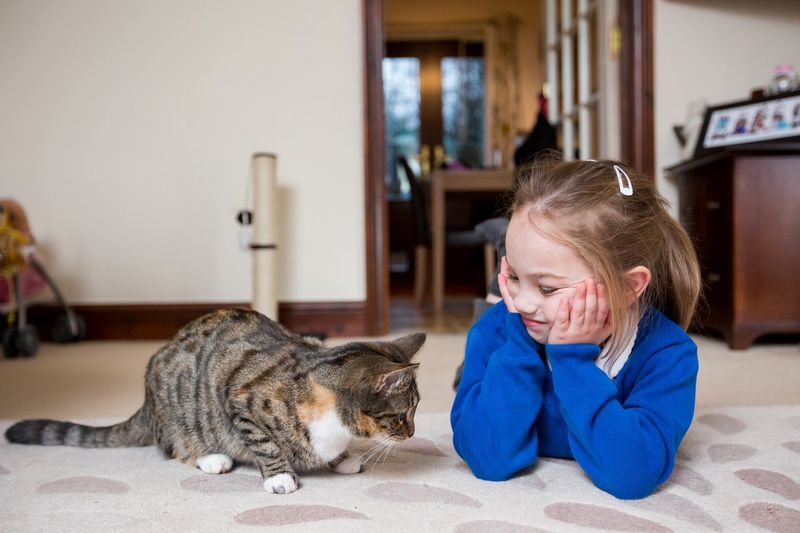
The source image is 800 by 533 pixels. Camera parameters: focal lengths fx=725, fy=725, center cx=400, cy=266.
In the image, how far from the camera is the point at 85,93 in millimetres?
3213

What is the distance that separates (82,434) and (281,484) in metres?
0.51

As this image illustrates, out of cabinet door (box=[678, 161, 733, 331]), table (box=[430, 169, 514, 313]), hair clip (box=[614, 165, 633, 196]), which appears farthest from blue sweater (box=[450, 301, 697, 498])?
table (box=[430, 169, 514, 313])

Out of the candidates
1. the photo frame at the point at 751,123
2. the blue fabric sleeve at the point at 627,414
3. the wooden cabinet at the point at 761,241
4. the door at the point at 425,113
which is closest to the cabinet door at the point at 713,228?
the wooden cabinet at the point at 761,241

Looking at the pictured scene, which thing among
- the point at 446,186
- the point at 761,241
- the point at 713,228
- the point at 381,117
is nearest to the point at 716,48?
the point at 713,228

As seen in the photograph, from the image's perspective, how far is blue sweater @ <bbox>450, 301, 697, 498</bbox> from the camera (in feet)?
3.46

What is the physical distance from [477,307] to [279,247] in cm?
135

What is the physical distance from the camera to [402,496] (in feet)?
3.63

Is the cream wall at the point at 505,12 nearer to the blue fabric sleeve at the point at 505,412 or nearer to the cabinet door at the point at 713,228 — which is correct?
the cabinet door at the point at 713,228

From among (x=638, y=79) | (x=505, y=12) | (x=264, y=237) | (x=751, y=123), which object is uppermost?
(x=505, y=12)

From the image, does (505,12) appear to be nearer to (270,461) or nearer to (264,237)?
(264,237)

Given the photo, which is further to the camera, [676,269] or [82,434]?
[82,434]

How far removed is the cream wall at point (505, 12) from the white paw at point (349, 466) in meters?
5.70

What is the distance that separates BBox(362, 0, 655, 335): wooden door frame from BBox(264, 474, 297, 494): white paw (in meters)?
2.02

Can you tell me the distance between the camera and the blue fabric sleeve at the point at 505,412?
1132 mm
